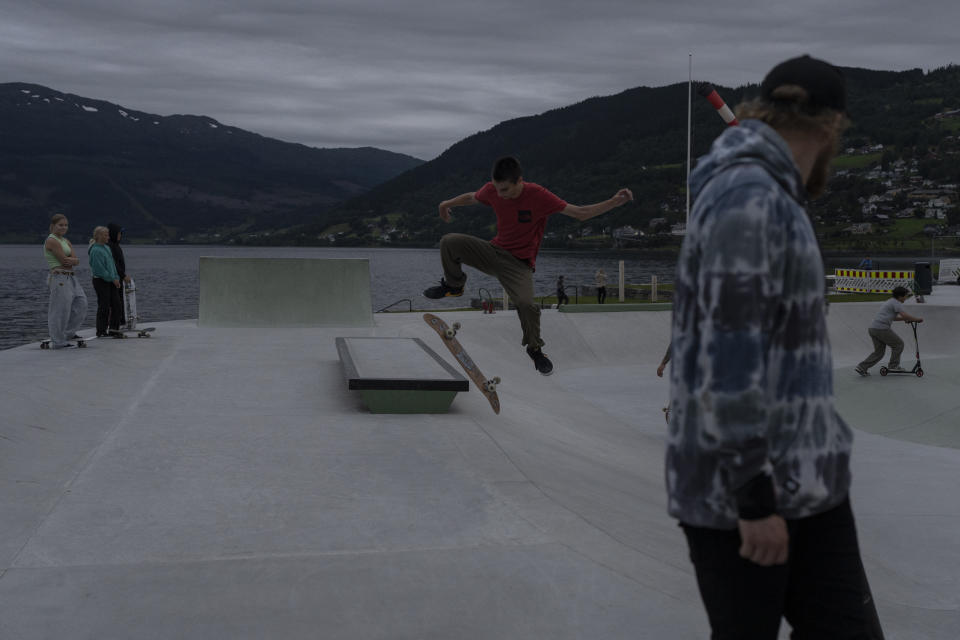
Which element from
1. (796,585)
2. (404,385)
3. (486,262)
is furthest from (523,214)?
(796,585)

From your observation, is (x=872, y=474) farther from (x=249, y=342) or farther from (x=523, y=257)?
(x=249, y=342)

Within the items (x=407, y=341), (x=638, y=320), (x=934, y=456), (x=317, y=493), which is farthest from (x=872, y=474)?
(x=638, y=320)

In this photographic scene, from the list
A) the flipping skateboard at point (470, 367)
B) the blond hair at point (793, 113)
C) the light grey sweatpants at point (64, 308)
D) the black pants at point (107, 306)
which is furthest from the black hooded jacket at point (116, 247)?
the blond hair at point (793, 113)

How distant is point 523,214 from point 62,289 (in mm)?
8828

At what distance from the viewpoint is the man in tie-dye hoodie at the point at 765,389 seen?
182cm

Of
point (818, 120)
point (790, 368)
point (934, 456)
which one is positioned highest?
point (818, 120)

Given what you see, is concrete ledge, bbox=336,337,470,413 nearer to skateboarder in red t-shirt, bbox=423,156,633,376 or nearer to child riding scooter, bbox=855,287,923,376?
skateboarder in red t-shirt, bbox=423,156,633,376

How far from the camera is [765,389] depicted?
1856mm

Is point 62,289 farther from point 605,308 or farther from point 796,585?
point 605,308

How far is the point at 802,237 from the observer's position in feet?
6.13

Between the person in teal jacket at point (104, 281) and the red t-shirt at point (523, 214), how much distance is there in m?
8.70

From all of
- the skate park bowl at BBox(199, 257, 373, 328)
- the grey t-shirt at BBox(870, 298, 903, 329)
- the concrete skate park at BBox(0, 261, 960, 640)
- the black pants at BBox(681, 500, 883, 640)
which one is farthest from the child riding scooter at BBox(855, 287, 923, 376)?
the black pants at BBox(681, 500, 883, 640)

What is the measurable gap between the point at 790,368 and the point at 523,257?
5.03 m

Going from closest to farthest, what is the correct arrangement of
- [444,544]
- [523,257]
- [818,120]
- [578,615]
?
[818,120] < [578,615] < [444,544] < [523,257]
